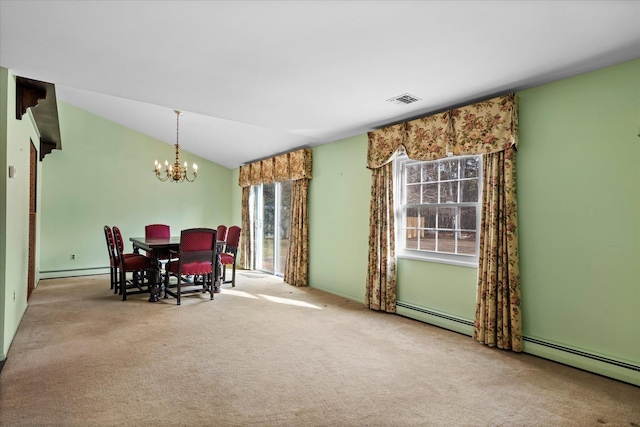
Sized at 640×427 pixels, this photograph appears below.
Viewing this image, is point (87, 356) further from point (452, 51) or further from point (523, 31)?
point (523, 31)

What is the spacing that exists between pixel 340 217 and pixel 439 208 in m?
1.70

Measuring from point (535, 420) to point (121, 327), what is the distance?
374cm

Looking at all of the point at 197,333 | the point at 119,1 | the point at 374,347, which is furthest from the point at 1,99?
the point at 374,347

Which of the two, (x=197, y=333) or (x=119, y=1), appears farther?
(x=197, y=333)

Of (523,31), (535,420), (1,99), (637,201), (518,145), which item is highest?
(523,31)

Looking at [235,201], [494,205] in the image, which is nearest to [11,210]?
[494,205]

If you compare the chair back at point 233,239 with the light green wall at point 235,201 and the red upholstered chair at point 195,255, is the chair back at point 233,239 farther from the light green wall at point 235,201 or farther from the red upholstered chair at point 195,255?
the light green wall at point 235,201

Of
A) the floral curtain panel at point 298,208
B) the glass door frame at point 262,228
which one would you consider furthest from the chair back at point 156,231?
the floral curtain panel at point 298,208

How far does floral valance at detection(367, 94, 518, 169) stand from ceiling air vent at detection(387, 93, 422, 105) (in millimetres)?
418

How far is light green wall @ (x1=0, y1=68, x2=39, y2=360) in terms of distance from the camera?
2.87 meters

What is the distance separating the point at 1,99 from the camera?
2.88 meters

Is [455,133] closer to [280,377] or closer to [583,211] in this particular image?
[583,211]

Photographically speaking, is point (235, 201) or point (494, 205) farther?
point (235, 201)

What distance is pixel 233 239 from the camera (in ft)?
19.9
